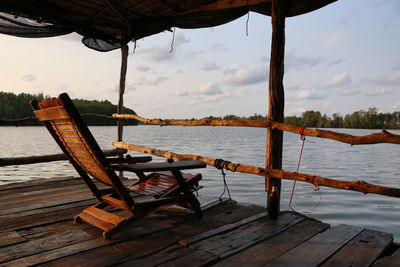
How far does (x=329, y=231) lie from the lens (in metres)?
2.70

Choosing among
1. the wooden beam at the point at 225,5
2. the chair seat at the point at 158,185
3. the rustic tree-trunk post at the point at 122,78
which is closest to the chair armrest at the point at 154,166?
the chair seat at the point at 158,185

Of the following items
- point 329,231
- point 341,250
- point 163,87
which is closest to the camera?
point 341,250

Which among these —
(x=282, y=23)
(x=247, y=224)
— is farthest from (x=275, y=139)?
(x=282, y=23)

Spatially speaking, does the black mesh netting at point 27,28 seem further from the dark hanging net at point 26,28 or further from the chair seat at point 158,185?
the chair seat at point 158,185

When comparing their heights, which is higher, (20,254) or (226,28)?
(226,28)

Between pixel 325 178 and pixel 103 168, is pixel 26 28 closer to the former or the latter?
pixel 103 168

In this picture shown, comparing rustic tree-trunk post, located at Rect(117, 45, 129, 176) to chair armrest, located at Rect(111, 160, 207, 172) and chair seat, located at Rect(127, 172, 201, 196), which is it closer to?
chair seat, located at Rect(127, 172, 201, 196)

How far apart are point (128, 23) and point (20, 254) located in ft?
13.8

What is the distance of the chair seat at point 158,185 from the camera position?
291cm

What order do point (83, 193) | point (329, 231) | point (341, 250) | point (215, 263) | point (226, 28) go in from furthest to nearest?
1. point (226, 28)
2. point (83, 193)
3. point (329, 231)
4. point (341, 250)
5. point (215, 263)

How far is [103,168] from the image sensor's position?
227cm

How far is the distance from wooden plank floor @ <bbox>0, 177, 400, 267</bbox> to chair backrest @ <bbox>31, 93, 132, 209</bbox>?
1.60 feet

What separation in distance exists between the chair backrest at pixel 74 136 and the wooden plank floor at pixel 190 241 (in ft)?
1.60

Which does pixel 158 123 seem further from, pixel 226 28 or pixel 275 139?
pixel 275 139
